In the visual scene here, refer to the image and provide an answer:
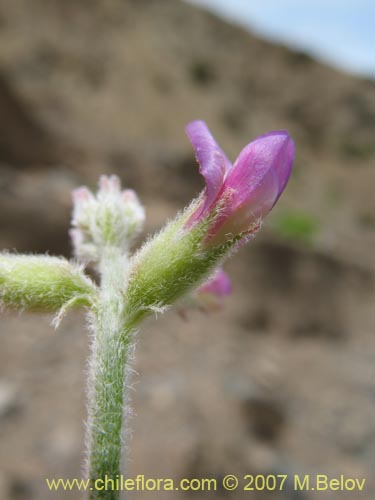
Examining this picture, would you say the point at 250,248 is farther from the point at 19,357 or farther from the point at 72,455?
the point at 72,455

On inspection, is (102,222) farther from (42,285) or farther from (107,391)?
(107,391)

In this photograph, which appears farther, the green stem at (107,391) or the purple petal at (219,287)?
the purple petal at (219,287)

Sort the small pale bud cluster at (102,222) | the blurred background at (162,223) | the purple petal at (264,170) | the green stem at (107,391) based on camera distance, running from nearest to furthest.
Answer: the green stem at (107,391)
the purple petal at (264,170)
the small pale bud cluster at (102,222)
the blurred background at (162,223)

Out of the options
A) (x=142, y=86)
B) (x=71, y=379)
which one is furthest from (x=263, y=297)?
(x=142, y=86)

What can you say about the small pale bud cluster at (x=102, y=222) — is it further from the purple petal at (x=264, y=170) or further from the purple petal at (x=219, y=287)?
the purple petal at (x=264, y=170)

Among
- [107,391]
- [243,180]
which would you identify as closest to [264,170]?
[243,180]

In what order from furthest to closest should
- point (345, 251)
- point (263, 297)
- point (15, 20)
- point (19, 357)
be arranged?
1. point (15, 20)
2. point (345, 251)
3. point (263, 297)
4. point (19, 357)

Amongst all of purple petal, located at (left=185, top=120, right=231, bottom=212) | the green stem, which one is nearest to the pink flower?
purple petal, located at (left=185, top=120, right=231, bottom=212)

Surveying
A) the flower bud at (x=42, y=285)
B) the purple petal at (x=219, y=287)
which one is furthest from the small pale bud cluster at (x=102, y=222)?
the purple petal at (x=219, y=287)
